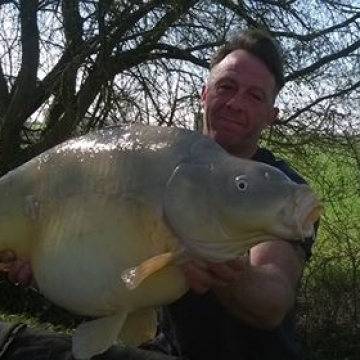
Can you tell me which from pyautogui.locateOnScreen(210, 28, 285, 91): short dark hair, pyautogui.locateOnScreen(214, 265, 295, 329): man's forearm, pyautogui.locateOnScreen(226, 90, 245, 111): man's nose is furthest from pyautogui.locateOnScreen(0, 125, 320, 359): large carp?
pyautogui.locateOnScreen(210, 28, 285, 91): short dark hair

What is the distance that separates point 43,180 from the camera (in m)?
2.10

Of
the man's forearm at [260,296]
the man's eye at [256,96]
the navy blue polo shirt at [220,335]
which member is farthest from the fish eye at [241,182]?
the man's eye at [256,96]

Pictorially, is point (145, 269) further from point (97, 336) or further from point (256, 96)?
point (256, 96)

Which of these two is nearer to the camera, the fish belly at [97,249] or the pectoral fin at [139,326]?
the fish belly at [97,249]

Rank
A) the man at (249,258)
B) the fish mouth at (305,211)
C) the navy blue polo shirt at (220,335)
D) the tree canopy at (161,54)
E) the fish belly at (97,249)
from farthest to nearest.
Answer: the tree canopy at (161,54)
the navy blue polo shirt at (220,335)
the man at (249,258)
the fish belly at (97,249)
the fish mouth at (305,211)

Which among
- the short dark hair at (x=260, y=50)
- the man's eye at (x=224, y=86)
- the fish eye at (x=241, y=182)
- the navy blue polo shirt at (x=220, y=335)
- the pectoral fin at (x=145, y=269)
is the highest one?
the short dark hair at (x=260, y=50)

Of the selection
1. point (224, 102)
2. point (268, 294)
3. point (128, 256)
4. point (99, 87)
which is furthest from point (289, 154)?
point (128, 256)

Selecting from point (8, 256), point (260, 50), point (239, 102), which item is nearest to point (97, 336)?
point (8, 256)

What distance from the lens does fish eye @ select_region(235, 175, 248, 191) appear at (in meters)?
1.85

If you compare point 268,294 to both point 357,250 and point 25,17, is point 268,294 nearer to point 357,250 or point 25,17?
point 357,250

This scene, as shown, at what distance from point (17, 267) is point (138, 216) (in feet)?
1.63

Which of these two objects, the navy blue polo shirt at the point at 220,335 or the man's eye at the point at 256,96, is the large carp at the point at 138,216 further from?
the man's eye at the point at 256,96

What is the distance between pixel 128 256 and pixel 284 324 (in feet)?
3.22

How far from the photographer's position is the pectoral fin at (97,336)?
6.44ft
